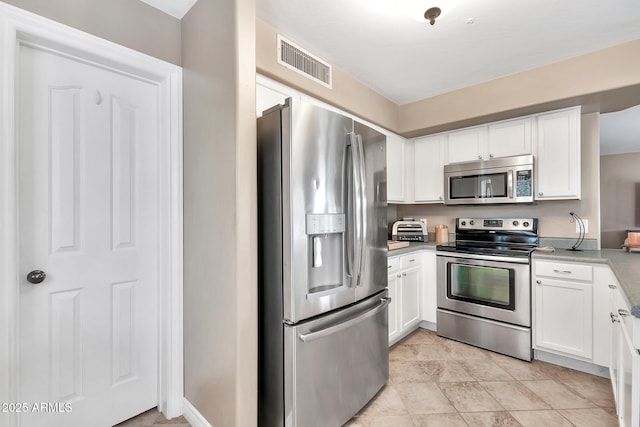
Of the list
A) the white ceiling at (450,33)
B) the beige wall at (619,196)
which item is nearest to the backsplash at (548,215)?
the white ceiling at (450,33)

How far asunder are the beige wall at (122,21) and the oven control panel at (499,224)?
3.20m

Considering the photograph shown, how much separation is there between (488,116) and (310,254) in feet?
8.15

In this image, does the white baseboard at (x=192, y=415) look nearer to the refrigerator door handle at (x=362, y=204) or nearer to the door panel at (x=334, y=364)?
the door panel at (x=334, y=364)

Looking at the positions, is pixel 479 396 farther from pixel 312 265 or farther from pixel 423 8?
pixel 423 8

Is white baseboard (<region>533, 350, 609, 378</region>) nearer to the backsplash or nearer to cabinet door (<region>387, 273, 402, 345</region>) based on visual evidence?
the backsplash

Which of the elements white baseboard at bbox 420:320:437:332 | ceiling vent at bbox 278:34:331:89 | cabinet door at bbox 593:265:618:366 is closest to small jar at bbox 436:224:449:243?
white baseboard at bbox 420:320:437:332

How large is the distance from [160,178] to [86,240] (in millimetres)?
519

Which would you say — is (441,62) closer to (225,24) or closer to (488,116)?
(488,116)

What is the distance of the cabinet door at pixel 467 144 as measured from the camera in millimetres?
3141

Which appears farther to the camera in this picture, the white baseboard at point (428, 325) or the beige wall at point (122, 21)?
the white baseboard at point (428, 325)

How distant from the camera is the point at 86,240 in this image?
5.36 feet

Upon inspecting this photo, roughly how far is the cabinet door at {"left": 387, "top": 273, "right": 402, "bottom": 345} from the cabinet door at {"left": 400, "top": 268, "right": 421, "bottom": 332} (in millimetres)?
Answer: 77

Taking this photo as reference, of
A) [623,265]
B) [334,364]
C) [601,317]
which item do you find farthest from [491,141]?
[334,364]

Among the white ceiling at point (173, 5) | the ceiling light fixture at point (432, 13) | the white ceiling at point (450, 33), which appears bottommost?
the ceiling light fixture at point (432, 13)
